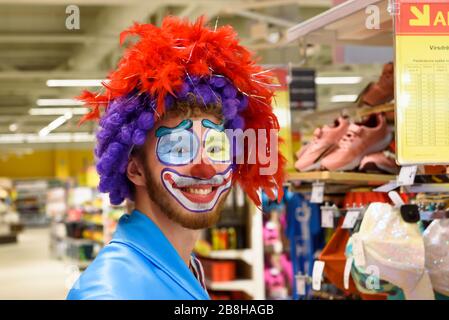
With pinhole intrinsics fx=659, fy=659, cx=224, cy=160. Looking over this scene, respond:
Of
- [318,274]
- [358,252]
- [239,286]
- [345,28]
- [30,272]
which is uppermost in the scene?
[345,28]

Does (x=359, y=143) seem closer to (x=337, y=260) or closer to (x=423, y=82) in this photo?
(x=337, y=260)

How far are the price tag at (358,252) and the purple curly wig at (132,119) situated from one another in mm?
698

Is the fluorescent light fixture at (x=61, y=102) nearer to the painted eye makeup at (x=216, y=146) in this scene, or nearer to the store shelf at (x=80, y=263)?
the painted eye makeup at (x=216, y=146)

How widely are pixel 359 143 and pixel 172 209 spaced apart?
1218 mm

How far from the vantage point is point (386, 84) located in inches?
96.7

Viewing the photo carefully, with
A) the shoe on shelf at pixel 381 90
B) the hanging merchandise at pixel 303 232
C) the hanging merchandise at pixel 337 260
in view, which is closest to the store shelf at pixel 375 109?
the shoe on shelf at pixel 381 90

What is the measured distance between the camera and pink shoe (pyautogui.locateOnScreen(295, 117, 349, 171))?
2588mm

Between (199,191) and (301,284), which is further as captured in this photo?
(301,284)

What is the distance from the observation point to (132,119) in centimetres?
144

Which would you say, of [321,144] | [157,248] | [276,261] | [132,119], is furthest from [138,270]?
[276,261]

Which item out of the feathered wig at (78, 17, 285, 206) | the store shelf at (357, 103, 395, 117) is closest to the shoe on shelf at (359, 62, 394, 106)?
the store shelf at (357, 103, 395, 117)

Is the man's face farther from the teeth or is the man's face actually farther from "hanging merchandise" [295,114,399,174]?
"hanging merchandise" [295,114,399,174]
